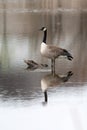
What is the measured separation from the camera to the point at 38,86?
11.9 feet

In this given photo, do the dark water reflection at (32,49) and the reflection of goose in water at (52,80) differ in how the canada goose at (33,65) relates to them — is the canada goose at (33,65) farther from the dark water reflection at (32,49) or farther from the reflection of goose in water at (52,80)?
the reflection of goose in water at (52,80)

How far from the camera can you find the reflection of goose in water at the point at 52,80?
361 cm

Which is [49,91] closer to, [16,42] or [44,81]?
[44,81]

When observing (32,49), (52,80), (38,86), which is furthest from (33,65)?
(32,49)

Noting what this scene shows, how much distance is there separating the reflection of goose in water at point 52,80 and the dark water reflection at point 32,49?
5 centimetres

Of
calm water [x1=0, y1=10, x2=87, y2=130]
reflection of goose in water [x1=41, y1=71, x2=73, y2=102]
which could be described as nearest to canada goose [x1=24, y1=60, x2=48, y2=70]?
calm water [x1=0, y1=10, x2=87, y2=130]

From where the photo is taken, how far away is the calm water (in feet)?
9.03

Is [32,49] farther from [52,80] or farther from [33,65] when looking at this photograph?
[52,80]

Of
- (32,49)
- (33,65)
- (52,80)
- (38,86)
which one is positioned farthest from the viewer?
(32,49)

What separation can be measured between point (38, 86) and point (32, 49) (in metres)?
1.69

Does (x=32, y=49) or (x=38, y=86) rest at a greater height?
(x=38, y=86)

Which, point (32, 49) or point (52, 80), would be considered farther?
point (32, 49)

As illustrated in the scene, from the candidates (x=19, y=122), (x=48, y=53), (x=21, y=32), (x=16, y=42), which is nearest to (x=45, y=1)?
(x=21, y=32)

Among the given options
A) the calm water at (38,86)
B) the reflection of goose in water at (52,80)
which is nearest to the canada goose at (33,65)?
the calm water at (38,86)
